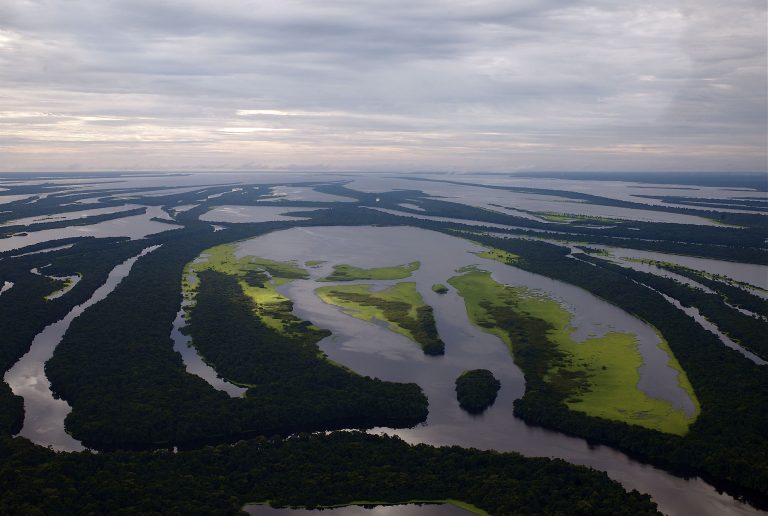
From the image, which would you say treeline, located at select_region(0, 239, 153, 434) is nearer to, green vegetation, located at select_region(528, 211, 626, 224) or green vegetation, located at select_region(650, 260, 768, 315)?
green vegetation, located at select_region(650, 260, 768, 315)

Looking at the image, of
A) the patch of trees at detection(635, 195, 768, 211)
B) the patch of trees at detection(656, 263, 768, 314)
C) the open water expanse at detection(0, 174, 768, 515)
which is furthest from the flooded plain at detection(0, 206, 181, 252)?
the patch of trees at detection(635, 195, 768, 211)

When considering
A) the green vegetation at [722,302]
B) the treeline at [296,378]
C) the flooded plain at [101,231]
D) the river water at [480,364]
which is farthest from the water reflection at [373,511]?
the flooded plain at [101,231]

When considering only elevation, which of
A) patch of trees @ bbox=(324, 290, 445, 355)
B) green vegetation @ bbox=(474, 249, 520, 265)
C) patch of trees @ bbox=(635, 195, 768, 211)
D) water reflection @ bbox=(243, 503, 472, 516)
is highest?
patch of trees @ bbox=(635, 195, 768, 211)

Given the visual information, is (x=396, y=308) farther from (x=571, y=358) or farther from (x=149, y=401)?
(x=149, y=401)

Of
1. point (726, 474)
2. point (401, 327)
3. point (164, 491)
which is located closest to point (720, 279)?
point (401, 327)

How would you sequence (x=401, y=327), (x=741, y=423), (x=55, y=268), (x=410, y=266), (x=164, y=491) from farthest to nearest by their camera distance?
1. (x=410, y=266)
2. (x=55, y=268)
3. (x=401, y=327)
4. (x=741, y=423)
5. (x=164, y=491)

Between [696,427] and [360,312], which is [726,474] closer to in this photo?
[696,427]

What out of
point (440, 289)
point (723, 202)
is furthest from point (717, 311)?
point (723, 202)
